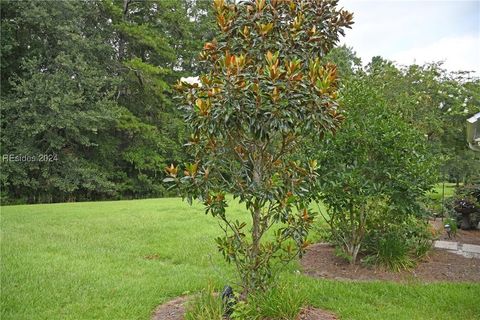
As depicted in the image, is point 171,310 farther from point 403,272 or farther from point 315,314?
point 403,272

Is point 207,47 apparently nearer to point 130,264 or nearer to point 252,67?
point 252,67

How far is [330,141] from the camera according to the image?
4.38m

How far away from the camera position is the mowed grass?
3295mm

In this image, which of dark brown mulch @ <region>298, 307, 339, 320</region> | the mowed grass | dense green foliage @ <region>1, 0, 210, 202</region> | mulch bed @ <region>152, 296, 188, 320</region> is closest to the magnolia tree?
dark brown mulch @ <region>298, 307, 339, 320</region>

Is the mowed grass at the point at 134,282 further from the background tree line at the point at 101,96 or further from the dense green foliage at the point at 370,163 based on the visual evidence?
the background tree line at the point at 101,96

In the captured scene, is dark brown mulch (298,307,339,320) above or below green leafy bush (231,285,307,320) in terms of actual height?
below

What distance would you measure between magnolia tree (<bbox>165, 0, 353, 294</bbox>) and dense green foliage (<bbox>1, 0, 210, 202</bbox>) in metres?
13.1

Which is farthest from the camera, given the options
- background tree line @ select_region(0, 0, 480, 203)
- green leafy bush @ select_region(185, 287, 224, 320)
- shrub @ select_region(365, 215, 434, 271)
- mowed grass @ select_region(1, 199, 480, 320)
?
background tree line @ select_region(0, 0, 480, 203)

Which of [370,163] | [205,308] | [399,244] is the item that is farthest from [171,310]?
[399,244]

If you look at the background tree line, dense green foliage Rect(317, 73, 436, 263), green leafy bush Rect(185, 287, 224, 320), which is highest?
the background tree line

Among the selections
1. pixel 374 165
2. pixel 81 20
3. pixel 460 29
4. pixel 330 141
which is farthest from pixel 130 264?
pixel 81 20

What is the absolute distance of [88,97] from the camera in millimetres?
15992

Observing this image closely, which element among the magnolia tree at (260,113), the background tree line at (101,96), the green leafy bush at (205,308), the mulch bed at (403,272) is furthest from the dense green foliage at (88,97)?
the green leafy bush at (205,308)

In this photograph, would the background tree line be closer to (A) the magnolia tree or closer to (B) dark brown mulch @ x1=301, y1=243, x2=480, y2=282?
(B) dark brown mulch @ x1=301, y1=243, x2=480, y2=282
